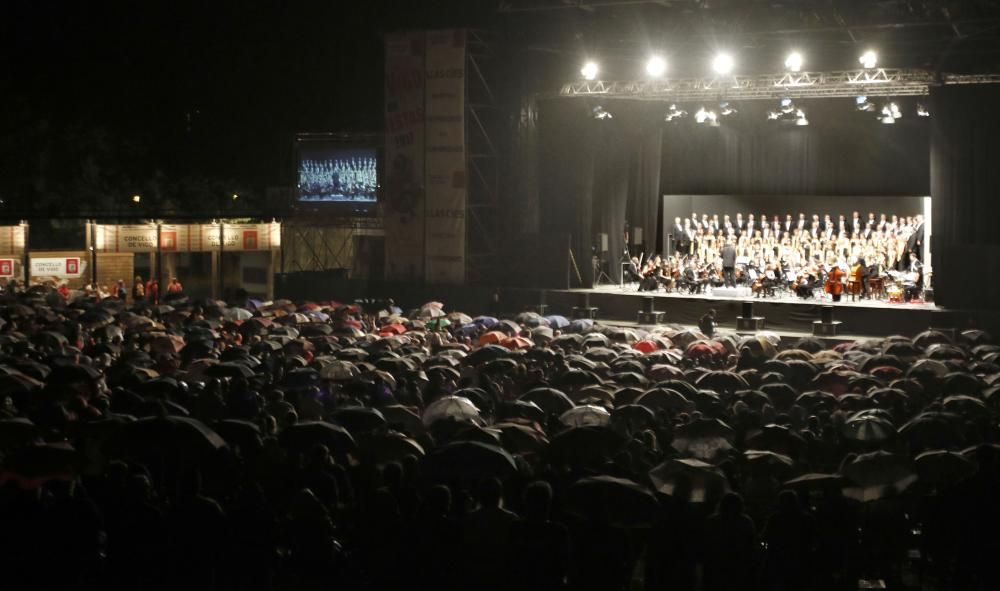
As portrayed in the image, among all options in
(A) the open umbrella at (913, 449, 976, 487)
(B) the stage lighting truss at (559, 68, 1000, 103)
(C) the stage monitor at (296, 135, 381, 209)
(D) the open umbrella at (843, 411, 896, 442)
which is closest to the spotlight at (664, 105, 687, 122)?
(B) the stage lighting truss at (559, 68, 1000, 103)

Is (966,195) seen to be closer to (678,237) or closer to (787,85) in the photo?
(787,85)

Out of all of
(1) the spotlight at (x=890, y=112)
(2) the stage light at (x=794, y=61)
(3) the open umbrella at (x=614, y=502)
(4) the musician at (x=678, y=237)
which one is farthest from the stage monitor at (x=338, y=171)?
(3) the open umbrella at (x=614, y=502)

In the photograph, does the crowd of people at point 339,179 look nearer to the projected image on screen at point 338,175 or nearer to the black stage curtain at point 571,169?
the projected image on screen at point 338,175

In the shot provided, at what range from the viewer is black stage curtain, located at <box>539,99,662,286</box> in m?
31.7

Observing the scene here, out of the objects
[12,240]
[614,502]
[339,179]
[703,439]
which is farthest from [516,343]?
[12,240]

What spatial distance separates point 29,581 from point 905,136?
91.9 feet

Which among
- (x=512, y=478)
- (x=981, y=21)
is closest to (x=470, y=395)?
(x=512, y=478)

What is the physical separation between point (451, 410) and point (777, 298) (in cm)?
1885

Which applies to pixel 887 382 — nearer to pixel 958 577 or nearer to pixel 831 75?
pixel 958 577

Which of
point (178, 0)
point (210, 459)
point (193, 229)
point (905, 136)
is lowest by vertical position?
point (210, 459)

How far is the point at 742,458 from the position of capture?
9.83 meters

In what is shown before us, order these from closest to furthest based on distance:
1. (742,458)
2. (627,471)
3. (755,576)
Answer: (755,576)
(627,471)
(742,458)

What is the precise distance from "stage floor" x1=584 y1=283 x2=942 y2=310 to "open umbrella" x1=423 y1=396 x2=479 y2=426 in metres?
16.9

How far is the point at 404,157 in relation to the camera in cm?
3266
